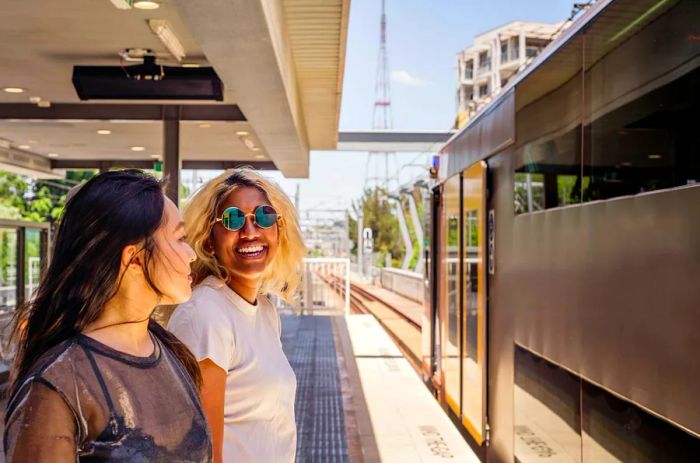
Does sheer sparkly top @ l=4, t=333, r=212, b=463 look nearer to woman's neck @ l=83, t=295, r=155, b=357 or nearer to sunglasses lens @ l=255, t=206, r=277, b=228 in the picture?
woman's neck @ l=83, t=295, r=155, b=357

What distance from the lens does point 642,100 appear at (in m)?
3.62

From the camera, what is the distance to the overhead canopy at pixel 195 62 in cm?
646

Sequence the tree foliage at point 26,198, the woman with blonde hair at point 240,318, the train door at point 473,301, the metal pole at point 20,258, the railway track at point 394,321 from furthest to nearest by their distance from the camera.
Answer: the tree foliage at point 26,198 < the railway track at point 394,321 < the metal pole at point 20,258 < the train door at point 473,301 < the woman with blonde hair at point 240,318

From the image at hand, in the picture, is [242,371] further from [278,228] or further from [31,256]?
[31,256]

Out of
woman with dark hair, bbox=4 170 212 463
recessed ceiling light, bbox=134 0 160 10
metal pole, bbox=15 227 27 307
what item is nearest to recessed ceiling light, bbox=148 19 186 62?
recessed ceiling light, bbox=134 0 160 10

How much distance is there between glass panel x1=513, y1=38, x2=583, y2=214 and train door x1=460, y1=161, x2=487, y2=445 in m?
1.14

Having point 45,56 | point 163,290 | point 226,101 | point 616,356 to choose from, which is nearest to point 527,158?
point 616,356

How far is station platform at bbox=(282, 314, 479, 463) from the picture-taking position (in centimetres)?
696

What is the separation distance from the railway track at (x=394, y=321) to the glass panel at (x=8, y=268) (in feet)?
26.1

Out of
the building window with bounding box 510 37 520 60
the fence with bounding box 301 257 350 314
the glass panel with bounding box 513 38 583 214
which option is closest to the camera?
the glass panel with bounding box 513 38 583 214

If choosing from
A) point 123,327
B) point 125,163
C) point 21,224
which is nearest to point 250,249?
point 123,327

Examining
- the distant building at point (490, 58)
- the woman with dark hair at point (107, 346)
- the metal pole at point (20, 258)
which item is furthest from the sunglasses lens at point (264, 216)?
the distant building at point (490, 58)

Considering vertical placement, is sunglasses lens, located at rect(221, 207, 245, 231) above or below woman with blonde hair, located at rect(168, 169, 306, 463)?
above

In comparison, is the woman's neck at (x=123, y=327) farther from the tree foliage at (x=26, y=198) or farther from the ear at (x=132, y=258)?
the tree foliage at (x=26, y=198)
